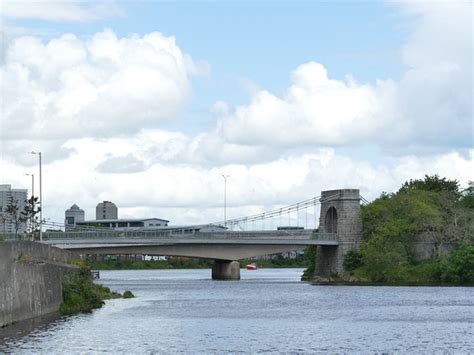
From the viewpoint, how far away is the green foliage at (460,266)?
371 ft

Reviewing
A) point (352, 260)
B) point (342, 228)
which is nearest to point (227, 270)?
point (342, 228)

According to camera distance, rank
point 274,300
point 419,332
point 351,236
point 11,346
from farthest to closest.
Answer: point 351,236, point 274,300, point 419,332, point 11,346

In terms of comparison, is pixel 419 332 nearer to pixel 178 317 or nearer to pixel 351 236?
pixel 178 317

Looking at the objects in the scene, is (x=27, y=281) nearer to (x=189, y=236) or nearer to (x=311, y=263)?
(x=189, y=236)

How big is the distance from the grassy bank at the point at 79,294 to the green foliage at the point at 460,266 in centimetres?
5081

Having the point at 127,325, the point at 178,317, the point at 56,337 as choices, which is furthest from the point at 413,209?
the point at 56,337

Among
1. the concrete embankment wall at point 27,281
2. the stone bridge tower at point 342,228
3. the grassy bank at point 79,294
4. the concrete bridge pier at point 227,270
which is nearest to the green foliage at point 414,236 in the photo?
the stone bridge tower at point 342,228

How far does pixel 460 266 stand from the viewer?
11425 centimetres

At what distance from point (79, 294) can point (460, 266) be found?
55.8 meters

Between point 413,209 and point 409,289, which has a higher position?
point 413,209

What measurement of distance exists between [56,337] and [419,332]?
17.5m

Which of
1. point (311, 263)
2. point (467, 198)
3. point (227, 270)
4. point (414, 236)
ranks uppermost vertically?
point (467, 198)

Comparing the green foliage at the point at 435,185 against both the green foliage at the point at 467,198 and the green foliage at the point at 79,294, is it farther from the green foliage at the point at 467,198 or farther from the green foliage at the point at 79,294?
the green foliage at the point at 79,294

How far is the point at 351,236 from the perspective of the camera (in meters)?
132
